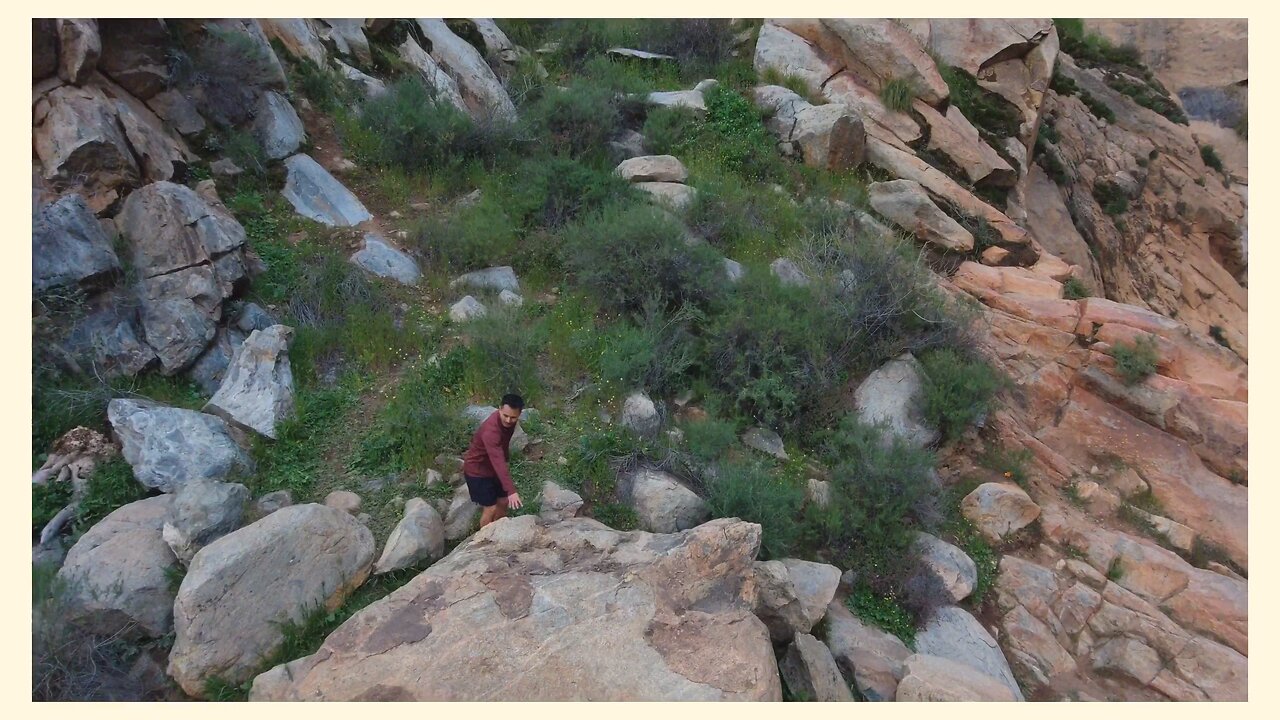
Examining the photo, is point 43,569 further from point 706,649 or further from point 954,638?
point 954,638

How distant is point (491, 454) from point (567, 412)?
4.58 ft

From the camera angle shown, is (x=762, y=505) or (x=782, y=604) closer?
(x=782, y=604)

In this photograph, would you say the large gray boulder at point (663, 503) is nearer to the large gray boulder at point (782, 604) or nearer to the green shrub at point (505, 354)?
the large gray boulder at point (782, 604)

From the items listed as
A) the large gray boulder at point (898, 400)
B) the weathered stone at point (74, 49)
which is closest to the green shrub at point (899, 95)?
the large gray boulder at point (898, 400)

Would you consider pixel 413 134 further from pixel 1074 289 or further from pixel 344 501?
pixel 1074 289

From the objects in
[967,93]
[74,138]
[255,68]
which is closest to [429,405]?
[74,138]

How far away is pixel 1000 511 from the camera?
605 centimetres

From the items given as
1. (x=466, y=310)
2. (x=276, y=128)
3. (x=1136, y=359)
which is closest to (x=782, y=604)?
(x=466, y=310)

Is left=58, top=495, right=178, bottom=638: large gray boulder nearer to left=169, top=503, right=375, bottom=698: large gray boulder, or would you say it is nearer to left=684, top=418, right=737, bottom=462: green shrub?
left=169, top=503, right=375, bottom=698: large gray boulder

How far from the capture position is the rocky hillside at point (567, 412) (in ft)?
13.9

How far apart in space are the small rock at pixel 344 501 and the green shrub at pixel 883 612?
12.1ft

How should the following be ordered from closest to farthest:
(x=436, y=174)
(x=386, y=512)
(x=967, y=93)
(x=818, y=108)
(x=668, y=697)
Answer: (x=668, y=697), (x=386, y=512), (x=436, y=174), (x=818, y=108), (x=967, y=93)

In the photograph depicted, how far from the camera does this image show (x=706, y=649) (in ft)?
13.2

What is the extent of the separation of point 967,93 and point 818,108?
3044mm
